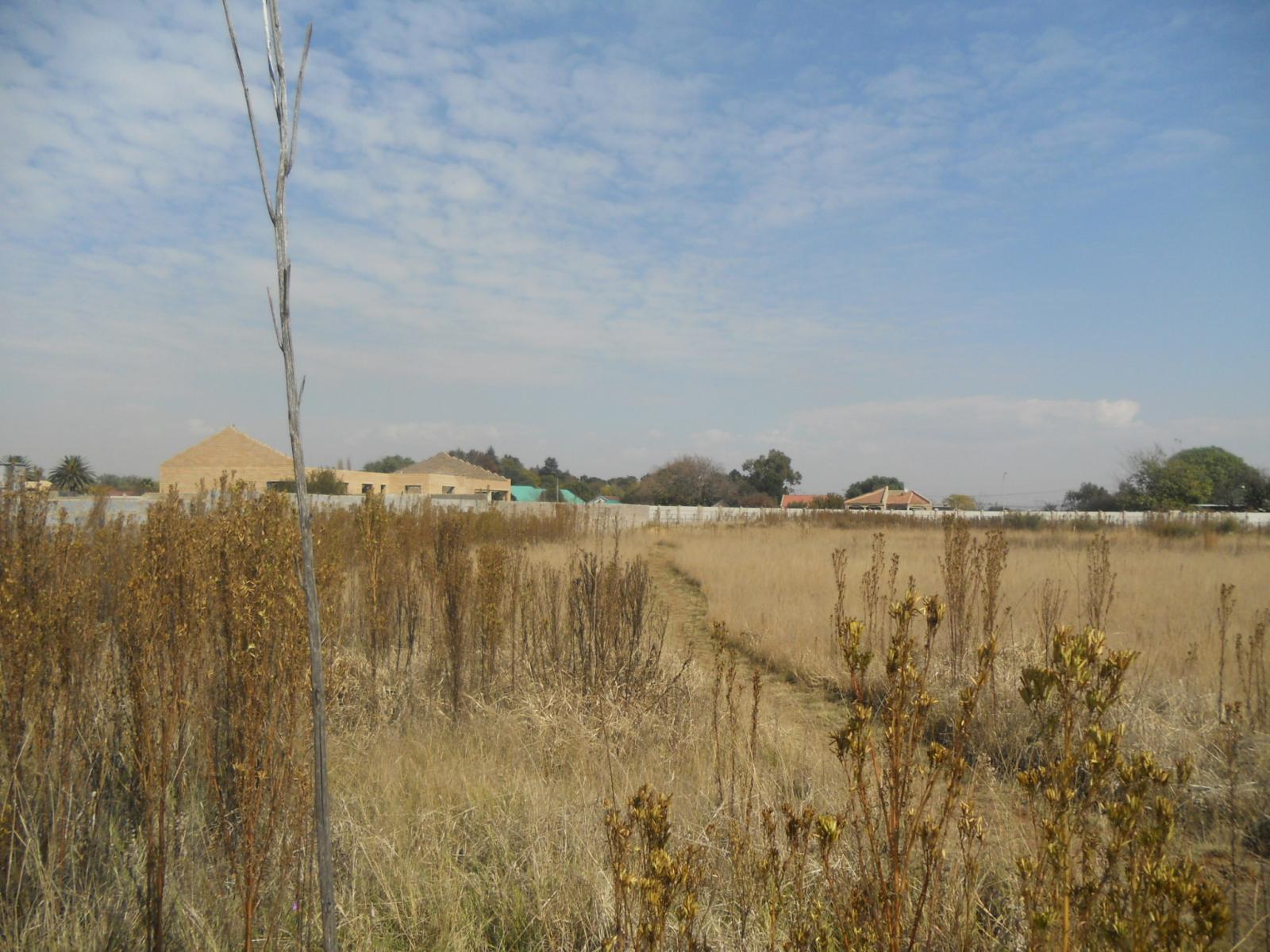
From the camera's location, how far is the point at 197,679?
2848mm

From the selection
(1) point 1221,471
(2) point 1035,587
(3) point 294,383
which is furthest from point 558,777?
(1) point 1221,471

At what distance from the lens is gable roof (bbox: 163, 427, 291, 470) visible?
30.9 m

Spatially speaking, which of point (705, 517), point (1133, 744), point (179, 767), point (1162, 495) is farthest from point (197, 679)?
point (1162, 495)

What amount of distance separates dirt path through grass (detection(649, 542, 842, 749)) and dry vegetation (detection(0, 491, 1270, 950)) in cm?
7

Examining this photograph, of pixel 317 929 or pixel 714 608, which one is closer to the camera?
pixel 317 929

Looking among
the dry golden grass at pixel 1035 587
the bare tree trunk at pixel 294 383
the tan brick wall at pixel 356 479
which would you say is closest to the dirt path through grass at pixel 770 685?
the dry golden grass at pixel 1035 587

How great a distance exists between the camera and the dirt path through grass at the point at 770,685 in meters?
5.01

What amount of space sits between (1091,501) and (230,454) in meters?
42.0

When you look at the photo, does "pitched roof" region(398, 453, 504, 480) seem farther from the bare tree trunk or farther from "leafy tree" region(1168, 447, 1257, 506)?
the bare tree trunk

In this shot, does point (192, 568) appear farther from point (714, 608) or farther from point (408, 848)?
point (714, 608)

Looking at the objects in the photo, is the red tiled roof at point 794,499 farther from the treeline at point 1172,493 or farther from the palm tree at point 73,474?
the palm tree at point 73,474

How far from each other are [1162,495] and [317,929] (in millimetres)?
37445

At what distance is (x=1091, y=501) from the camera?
36.5m

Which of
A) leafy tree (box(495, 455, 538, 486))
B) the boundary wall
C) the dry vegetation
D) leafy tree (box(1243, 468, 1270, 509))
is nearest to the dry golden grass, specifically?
the dry vegetation
